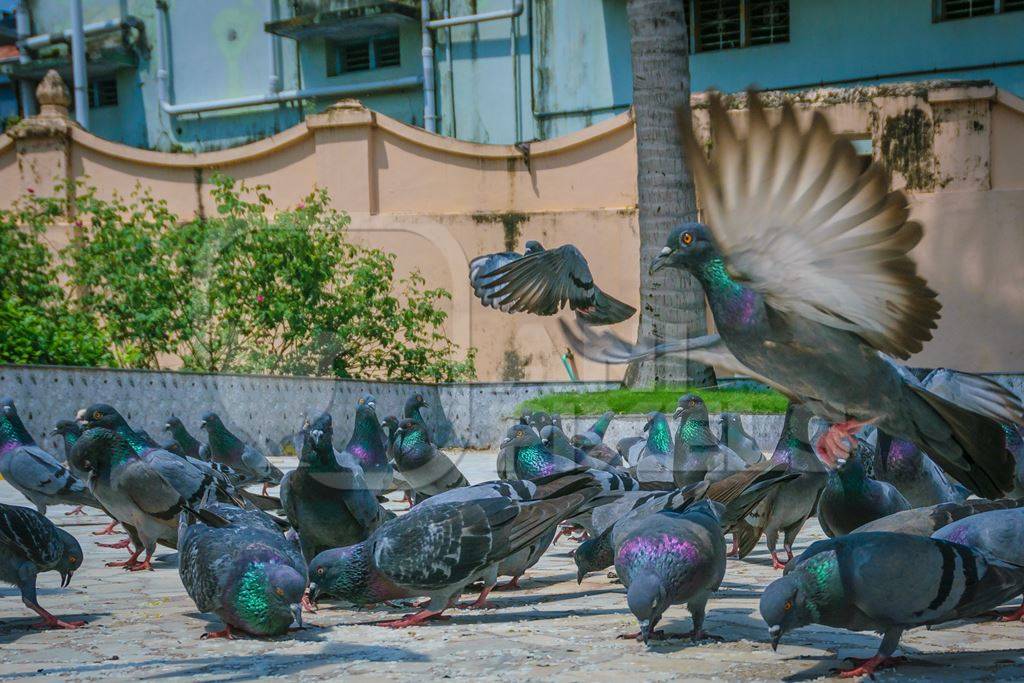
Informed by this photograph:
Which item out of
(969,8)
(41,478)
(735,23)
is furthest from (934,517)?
(735,23)

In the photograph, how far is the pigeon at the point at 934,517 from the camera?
4660 mm

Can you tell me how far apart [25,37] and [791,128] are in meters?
23.3

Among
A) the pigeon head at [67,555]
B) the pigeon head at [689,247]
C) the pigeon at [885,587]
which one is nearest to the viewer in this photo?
the pigeon head at [689,247]

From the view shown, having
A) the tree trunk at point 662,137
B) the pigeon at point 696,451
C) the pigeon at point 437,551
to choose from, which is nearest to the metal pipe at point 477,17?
the tree trunk at point 662,137

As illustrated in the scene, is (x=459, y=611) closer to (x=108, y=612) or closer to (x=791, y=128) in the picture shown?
(x=108, y=612)

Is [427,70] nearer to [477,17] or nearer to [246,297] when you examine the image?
[477,17]

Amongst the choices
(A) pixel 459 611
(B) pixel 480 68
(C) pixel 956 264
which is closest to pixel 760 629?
(A) pixel 459 611

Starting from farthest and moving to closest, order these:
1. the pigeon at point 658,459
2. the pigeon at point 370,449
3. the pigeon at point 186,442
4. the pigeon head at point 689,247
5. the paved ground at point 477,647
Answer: the pigeon at point 186,442, the pigeon at point 370,449, the pigeon at point 658,459, the paved ground at point 477,647, the pigeon head at point 689,247

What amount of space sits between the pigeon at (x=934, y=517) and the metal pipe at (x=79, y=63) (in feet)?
63.8

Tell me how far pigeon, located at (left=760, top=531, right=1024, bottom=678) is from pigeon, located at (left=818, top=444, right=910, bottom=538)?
113 centimetres

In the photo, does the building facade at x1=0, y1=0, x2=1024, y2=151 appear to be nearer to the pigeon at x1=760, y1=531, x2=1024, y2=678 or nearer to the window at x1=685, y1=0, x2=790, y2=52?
the window at x1=685, y1=0, x2=790, y2=52

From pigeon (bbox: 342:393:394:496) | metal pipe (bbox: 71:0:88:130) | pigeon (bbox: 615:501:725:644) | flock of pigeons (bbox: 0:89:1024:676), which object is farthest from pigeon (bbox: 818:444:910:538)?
metal pipe (bbox: 71:0:88:130)

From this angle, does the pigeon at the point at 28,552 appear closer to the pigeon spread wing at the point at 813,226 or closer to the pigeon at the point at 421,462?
the pigeon at the point at 421,462

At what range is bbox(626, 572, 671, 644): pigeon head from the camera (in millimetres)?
4227
